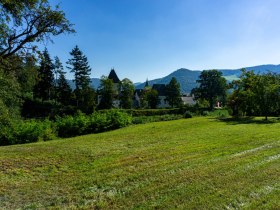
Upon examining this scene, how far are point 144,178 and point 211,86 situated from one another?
53.9 m

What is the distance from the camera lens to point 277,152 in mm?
8695

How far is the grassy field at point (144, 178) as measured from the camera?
4.93 meters

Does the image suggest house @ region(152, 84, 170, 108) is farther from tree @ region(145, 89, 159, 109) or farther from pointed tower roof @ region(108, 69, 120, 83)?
pointed tower roof @ region(108, 69, 120, 83)

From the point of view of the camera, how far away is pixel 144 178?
6.38 metres

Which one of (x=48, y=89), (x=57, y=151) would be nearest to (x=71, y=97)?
(x=48, y=89)

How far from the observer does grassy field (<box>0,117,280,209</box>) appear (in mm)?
4930

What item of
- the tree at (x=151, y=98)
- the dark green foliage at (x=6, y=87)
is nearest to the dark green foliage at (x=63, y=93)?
the tree at (x=151, y=98)

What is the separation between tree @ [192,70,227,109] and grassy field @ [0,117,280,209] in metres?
49.0

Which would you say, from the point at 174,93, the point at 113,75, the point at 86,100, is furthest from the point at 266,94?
the point at 113,75

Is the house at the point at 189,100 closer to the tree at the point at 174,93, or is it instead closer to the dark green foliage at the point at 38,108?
the tree at the point at 174,93

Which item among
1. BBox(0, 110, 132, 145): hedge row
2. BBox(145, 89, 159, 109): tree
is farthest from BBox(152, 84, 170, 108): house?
BBox(0, 110, 132, 145): hedge row

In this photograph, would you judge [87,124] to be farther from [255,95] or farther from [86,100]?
[86,100]

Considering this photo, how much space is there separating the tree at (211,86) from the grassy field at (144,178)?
49.0m

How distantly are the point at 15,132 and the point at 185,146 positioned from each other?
997 cm
